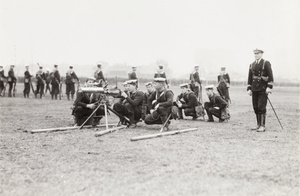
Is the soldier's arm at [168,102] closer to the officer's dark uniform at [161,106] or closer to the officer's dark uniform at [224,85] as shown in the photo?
the officer's dark uniform at [161,106]

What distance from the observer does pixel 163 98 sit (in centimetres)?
912

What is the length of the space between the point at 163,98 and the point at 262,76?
2481mm

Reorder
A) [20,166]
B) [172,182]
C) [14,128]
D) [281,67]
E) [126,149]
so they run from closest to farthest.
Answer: [172,182], [20,166], [126,149], [14,128], [281,67]

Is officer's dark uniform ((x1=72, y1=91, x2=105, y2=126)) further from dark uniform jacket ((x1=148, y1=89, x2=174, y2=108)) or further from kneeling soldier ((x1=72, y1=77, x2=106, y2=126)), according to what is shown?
dark uniform jacket ((x1=148, y1=89, x2=174, y2=108))

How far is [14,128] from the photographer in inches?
365

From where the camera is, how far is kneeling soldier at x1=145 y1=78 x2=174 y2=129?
352 inches

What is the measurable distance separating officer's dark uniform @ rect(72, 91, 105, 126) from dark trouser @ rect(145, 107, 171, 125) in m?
1.43

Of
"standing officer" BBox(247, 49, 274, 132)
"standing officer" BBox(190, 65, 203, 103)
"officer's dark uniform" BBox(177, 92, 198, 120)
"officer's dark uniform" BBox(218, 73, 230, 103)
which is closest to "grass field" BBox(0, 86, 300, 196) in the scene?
"standing officer" BBox(247, 49, 274, 132)

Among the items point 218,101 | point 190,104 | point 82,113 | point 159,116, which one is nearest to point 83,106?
point 82,113

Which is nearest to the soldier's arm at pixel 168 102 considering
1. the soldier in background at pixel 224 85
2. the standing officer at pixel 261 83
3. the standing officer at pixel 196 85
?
the standing officer at pixel 261 83

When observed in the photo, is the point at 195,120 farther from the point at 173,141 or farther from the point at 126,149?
the point at 126,149

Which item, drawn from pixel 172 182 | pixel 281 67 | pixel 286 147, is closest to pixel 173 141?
pixel 286 147

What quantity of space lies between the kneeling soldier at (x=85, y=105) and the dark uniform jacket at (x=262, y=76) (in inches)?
151

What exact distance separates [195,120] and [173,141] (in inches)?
179
